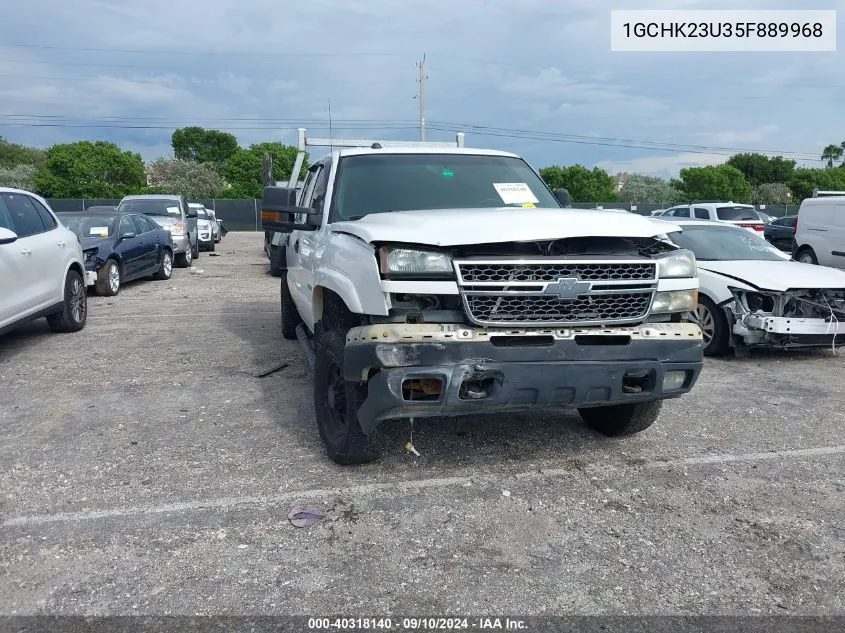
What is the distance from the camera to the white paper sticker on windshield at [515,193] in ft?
16.6

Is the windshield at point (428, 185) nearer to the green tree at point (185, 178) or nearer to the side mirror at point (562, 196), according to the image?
the side mirror at point (562, 196)

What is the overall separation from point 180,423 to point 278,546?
2.06 meters

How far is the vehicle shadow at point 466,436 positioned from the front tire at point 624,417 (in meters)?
0.06

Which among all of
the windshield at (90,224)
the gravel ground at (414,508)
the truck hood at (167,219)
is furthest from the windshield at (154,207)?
the gravel ground at (414,508)

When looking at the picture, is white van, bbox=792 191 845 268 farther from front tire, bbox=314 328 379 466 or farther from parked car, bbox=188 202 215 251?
parked car, bbox=188 202 215 251

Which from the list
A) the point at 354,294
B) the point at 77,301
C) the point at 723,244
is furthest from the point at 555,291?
the point at 77,301

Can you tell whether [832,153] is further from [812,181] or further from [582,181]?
[582,181]

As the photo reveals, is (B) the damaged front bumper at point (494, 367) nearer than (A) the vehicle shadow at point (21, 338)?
Yes

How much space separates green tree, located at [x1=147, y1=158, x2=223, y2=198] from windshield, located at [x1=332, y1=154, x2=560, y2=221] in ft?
227

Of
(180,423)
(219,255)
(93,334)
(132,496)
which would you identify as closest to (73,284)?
(93,334)

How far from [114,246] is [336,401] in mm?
9181

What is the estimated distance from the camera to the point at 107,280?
11766mm

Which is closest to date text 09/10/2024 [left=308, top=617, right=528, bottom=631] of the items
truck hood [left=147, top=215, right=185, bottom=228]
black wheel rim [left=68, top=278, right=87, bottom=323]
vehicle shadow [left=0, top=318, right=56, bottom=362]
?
vehicle shadow [left=0, top=318, right=56, bottom=362]

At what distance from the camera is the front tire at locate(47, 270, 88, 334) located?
326 inches
